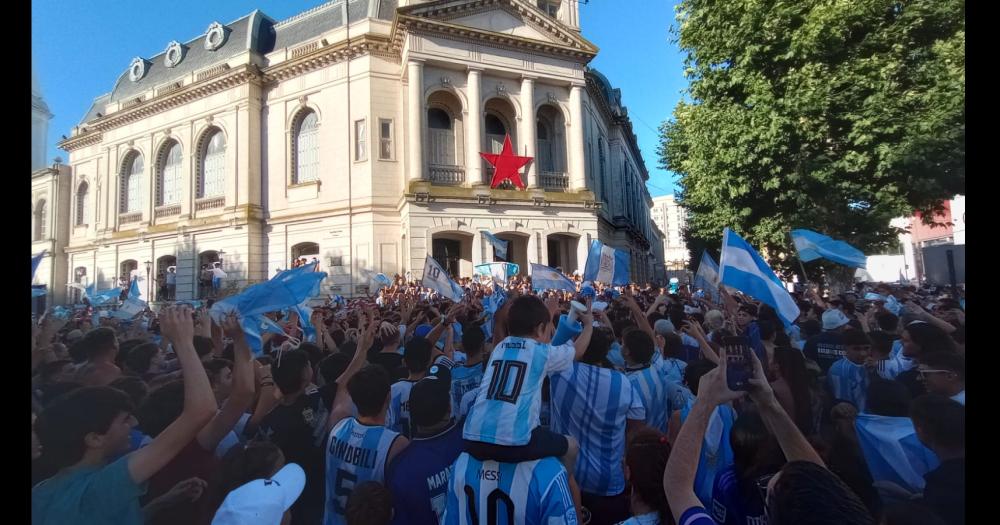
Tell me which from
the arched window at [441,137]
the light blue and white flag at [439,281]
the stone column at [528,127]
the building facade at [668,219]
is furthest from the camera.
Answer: the building facade at [668,219]

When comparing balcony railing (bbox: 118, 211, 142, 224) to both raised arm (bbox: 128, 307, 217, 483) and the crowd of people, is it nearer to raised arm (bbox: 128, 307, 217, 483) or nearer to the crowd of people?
the crowd of people

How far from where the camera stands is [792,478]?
165 centimetres

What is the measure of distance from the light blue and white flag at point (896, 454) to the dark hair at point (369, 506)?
9.40 ft

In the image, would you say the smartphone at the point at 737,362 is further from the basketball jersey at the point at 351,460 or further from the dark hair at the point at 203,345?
the dark hair at the point at 203,345

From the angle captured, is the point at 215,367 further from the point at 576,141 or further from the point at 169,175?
the point at 576,141

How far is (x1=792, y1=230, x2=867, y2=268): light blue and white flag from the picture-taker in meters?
7.70

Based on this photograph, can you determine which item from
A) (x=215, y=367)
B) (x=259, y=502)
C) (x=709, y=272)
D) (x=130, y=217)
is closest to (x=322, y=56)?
(x=130, y=217)

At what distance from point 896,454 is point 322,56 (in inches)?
920

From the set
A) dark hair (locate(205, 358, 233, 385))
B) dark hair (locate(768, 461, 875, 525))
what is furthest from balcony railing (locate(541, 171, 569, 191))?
dark hair (locate(768, 461, 875, 525))

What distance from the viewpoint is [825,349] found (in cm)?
534

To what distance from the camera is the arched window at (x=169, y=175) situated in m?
18.0

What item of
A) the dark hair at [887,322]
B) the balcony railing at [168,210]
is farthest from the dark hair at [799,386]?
the balcony railing at [168,210]
